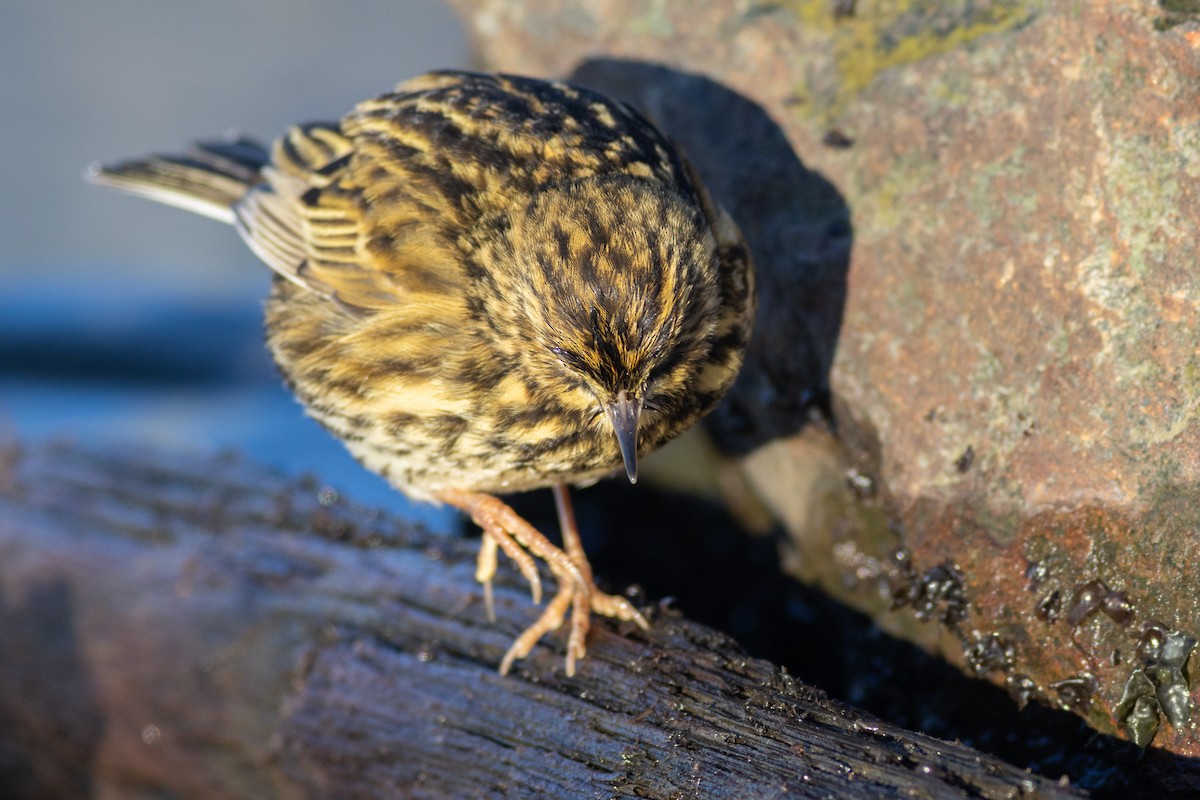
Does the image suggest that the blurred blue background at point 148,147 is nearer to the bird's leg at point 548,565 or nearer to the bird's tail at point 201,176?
the bird's tail at point 201,176

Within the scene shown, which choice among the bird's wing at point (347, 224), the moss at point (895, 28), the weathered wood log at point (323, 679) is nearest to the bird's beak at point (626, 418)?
the weathered wood log at point (323, 679)

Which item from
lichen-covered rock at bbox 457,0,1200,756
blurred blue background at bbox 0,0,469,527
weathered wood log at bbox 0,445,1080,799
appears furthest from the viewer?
blurred blue background at bbox 0,0,469,527

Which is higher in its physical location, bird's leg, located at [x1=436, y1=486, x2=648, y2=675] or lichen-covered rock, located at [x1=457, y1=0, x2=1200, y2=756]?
lichen-covered rock, located at [x1=457, y1=0, x2=1200, y2=756]

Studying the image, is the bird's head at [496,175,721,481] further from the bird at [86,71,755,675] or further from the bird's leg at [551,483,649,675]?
the bird's leg at [551,483,649,675]

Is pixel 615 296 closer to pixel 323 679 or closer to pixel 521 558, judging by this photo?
pixel 521 558

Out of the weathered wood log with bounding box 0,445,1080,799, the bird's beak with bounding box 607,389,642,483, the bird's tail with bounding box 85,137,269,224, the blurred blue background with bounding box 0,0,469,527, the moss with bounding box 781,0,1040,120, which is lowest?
the blurred blue background with bounding box 0,0,469,527

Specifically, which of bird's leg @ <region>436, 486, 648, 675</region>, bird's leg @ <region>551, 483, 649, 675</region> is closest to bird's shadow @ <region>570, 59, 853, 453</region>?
bird's leg @ <region>436, 486, 648, 675</region>

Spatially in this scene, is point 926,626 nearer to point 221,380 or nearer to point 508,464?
point 508,464
